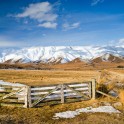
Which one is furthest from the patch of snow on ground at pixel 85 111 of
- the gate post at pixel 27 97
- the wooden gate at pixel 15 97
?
the wooden gate at pixel 15 97

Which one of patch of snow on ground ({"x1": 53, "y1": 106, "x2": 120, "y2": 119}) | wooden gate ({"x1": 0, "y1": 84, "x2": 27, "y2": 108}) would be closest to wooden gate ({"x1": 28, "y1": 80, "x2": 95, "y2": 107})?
wooden gate ({"x1": 0, "y1": 84, "x2": 27, "y2": 108})

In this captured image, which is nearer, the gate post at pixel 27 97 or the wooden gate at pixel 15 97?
the gate post at pixel 27 97

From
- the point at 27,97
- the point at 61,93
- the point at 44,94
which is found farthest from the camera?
the point at 61,93

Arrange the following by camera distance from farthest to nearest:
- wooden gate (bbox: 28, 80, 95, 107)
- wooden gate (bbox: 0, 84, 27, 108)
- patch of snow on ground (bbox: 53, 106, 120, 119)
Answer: wooden gate (bbox: 28, 80, 95, 107), wooden gate (bbox: 0, 84, 27, 108), patch of snow on ground (bbox: 53, 106, 120, 119)

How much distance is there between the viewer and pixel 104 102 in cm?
2192

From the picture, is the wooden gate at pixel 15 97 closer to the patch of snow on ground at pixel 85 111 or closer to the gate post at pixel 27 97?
the gate post at pixel 27 97

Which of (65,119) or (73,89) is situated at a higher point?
Result: (73,89)

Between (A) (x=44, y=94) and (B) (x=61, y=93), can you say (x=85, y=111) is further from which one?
(A) (x=44, y=94)

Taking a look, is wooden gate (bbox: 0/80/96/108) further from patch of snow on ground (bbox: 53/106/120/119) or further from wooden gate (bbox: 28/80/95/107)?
patch of snow on ground (bbox: 53/106/120/119)

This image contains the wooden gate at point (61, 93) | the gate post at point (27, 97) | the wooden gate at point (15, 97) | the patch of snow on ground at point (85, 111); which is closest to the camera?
the patch of snow on ground at point (85, 111)

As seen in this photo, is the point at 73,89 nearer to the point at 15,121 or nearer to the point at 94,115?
the point at 94,115

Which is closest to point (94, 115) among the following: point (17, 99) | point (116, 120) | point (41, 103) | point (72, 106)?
point (116, 120)

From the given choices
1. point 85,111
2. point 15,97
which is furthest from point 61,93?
point 15,97

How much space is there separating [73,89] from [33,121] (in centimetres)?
623
